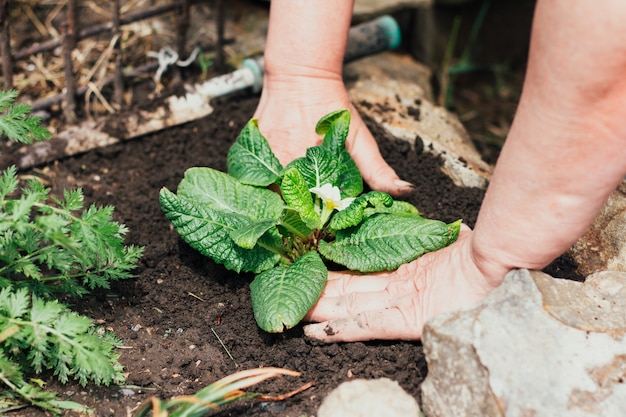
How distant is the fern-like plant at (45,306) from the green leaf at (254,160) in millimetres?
521

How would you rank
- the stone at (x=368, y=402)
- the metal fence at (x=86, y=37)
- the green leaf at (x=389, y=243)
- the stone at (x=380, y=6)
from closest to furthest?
the stone at (x=368, y=402) → the green leaf at (x=389, y=243) → the metal fence at (x=86, y=37) → the stone at (x=380, y=6)

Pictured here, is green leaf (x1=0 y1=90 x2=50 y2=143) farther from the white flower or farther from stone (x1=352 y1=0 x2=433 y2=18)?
stone (x1=352 y1=0 x2=433 y2=18)

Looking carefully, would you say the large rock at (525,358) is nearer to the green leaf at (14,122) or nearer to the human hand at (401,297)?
the human hand at (401,297)

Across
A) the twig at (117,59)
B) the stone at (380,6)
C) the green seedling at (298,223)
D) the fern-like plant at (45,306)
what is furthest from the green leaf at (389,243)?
the stone at (380,6)

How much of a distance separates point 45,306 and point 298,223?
0.77m

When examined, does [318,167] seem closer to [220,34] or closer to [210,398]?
[210,398]

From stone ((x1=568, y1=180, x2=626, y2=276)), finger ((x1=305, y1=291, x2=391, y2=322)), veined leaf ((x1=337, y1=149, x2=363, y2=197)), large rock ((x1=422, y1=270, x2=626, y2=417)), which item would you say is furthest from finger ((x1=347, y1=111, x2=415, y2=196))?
large rock ((x1=422, y1=270, x2=626, y2=417))

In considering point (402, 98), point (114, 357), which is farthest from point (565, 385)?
point (402, 98)

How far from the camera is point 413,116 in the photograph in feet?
9.57

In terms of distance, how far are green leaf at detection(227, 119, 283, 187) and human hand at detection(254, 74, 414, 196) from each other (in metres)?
0.14

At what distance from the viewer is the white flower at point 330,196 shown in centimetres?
216

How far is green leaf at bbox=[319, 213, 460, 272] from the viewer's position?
209 centimetres

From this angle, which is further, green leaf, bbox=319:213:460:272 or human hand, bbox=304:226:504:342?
green leaf, bbox=319:213:460:272

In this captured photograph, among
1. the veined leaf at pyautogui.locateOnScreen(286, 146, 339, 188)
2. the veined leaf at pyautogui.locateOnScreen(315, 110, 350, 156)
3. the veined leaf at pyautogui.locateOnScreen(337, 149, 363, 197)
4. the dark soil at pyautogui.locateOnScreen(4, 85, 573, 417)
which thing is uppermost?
the veined leaf at pyautogui.locateOnScreen(315, 110, 350, 156)
